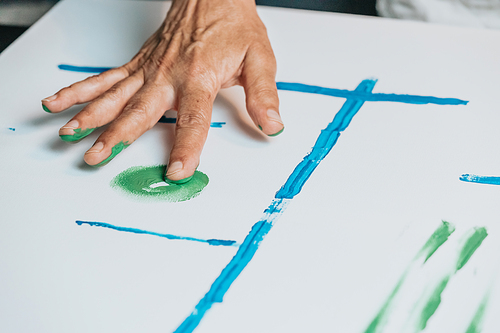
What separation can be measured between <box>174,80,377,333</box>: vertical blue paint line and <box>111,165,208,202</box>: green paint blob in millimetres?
130

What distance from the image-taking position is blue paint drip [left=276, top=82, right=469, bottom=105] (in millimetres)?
956

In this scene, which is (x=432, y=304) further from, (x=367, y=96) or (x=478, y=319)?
(x=367, y=96)

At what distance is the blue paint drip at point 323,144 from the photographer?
776 mm

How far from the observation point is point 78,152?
0.86 m

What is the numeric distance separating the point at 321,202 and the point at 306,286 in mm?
163

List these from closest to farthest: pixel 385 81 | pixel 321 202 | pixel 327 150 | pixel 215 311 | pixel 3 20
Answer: pixel 215 311 < pixel 321 202 < pixel 327 150 < pixel 385 81 < pixel 3 20

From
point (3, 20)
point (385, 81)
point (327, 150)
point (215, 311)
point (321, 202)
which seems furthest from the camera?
point (3, 20)

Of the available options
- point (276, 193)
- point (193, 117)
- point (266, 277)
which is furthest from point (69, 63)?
point (266, 277)

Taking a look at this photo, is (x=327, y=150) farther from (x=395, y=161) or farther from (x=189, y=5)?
(x=189, y=5)

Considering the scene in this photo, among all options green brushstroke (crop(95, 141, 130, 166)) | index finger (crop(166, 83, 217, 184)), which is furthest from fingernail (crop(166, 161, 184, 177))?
→ green brushstroke (crop(95, 141, 130, 166))

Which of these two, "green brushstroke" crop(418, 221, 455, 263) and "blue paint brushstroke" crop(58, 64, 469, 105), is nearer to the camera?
"green brushstroke" crop(418, 221, 455, 263)

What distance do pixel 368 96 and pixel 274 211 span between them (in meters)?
0.38

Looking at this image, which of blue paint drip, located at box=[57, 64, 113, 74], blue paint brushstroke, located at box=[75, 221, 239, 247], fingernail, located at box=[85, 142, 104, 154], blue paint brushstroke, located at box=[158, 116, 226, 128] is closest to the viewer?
blue paint brushstroke, located at box=[75, 221, 239, 247]

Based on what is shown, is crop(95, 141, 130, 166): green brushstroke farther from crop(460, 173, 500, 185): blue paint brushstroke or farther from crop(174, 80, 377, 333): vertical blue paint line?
crop(460, 173, 500, 185): blue paint brushstroke
